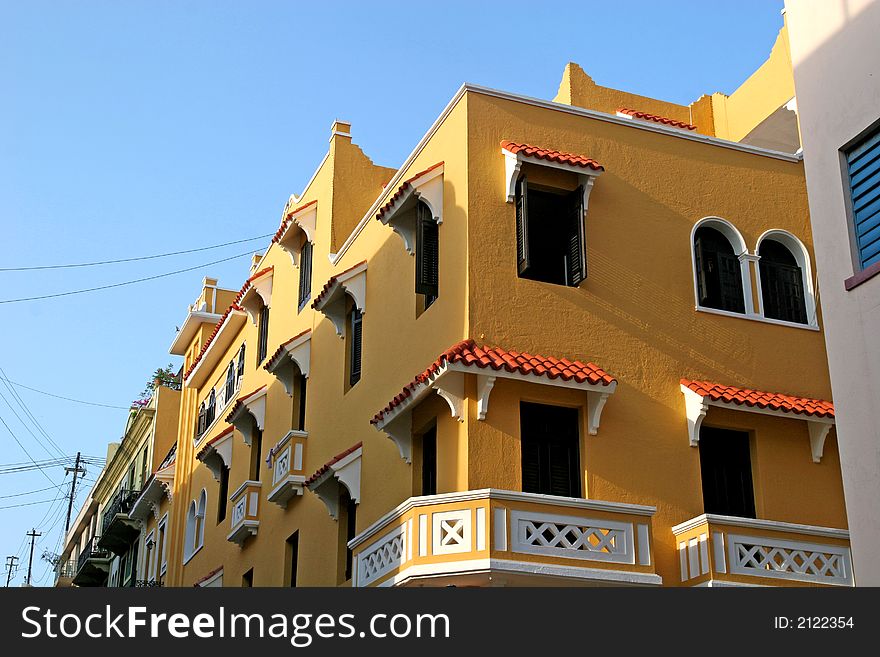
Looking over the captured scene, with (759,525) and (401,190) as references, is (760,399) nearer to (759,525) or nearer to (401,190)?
(759,525)

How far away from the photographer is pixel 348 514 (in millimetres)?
22547

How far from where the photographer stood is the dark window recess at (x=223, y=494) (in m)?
31.4

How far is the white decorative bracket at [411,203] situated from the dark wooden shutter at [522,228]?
131 cm

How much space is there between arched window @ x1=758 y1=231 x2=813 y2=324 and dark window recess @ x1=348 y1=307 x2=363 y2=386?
23.4ft

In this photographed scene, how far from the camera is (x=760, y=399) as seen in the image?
19.2 metres

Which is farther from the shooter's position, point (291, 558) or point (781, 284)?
point (291, 558)

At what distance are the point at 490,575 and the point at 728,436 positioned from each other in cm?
521

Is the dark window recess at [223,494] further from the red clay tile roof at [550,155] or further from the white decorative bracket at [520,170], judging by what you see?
the red clay tile roof at [550,155]

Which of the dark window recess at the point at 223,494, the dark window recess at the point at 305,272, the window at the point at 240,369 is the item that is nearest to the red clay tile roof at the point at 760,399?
the dark window recess at the point at 305,272

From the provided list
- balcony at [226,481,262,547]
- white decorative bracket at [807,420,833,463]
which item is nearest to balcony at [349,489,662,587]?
white decorative bracket at [807,420,833,463]

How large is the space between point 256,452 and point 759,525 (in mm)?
14401

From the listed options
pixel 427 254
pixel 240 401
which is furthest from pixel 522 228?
pixel 240 401
